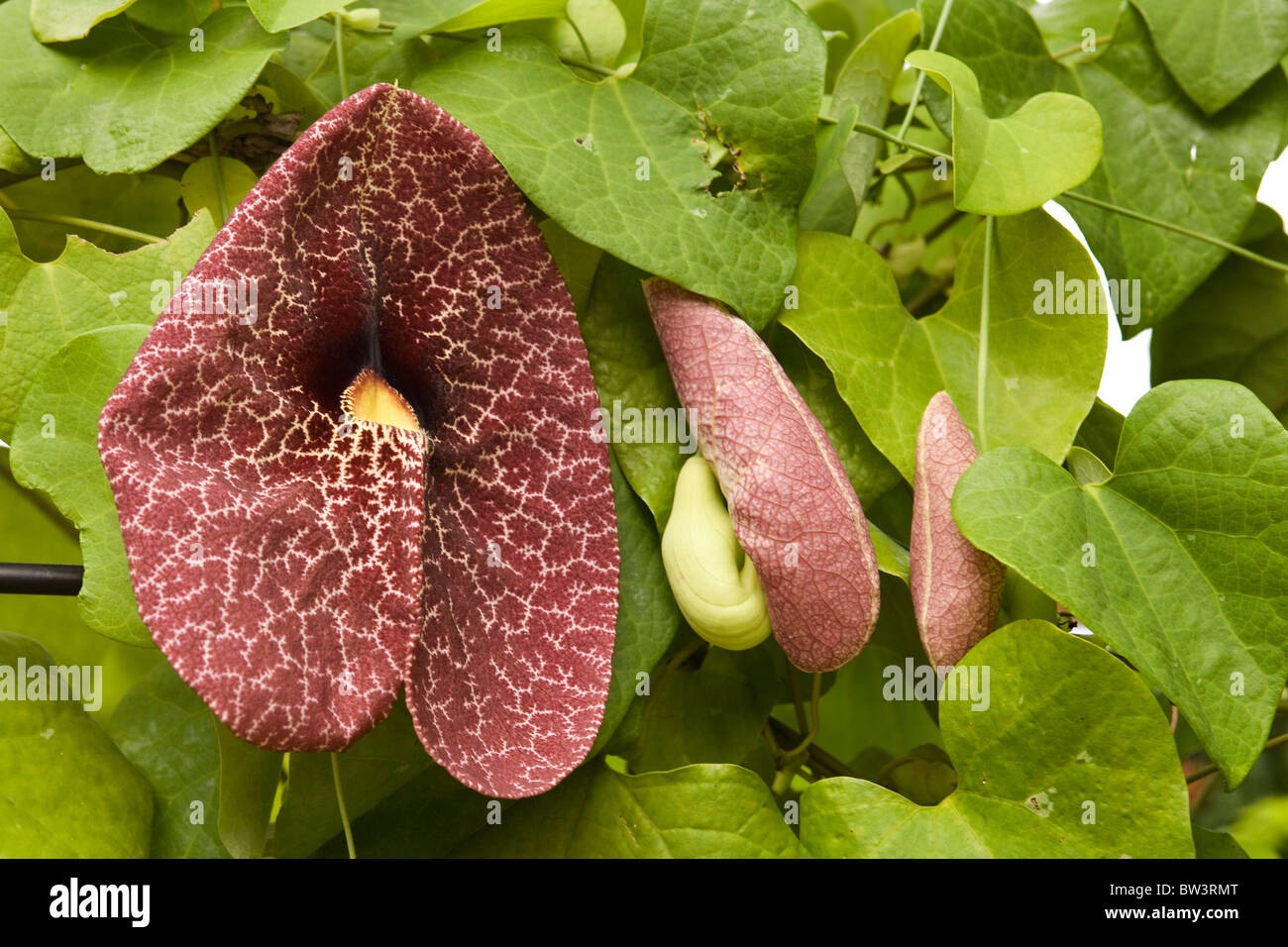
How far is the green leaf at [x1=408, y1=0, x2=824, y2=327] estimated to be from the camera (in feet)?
1.88

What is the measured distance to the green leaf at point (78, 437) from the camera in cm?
54

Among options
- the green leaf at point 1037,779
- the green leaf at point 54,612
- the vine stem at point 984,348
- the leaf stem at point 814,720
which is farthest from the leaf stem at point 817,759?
the green leaf at point 54,612

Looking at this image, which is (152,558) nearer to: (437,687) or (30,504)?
(437,687)

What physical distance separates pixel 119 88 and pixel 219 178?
0.23 ft

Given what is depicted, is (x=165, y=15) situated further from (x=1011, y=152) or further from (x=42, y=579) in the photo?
(x=1011, y=152)

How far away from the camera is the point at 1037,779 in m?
0.56

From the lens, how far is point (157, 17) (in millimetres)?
620

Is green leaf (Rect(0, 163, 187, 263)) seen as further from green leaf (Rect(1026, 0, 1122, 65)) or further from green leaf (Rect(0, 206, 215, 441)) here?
green leaf (Rect(1026, 0, 1122, 65))

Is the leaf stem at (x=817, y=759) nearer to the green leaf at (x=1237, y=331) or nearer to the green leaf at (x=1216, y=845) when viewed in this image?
the green leaf at (x=1216, y=845)

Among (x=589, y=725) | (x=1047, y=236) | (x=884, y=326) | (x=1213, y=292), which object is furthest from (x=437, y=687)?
(x=1213, y=292)

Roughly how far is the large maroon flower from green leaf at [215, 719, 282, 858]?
0.44 ft

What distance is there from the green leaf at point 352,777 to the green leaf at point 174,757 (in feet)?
0.21

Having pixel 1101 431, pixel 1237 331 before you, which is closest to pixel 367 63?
pixel 1101 431

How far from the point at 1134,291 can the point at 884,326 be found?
0.20m
